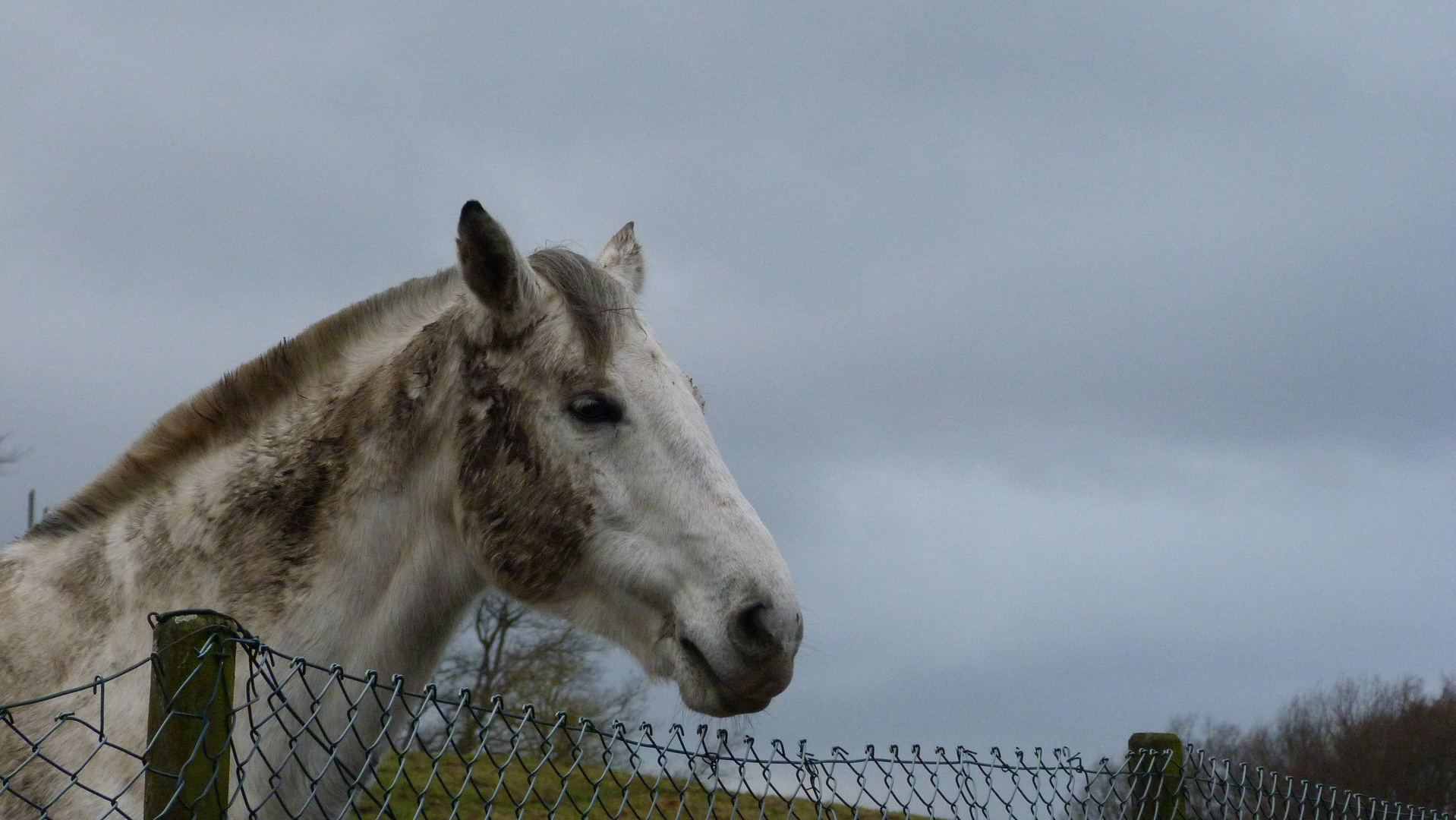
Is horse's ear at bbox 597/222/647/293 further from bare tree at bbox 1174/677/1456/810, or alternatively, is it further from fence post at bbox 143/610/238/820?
bare tree at bbox 1174/677/1456/810

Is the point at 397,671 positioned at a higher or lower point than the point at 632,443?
lower

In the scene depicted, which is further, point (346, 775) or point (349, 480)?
point (349, 480)

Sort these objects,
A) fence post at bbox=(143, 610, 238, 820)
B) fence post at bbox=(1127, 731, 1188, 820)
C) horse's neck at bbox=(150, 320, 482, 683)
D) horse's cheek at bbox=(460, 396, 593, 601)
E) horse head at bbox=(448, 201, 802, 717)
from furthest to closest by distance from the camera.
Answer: fence post at bbox=(1127, 731, 1188, 820), horse's cheek at bbox=(460, 396, 593, 601), horse's neck at bbox=(150, 320, 482, 683), horse head at bbox=(448, 201, 802, 717), fence post at bbox=(143, 610, 238, 820)

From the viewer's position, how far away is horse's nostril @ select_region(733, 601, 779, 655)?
11.3ft

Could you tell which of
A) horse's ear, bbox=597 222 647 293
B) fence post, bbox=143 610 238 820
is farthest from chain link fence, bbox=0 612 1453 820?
horse's ear, bbox=597 222 647 293

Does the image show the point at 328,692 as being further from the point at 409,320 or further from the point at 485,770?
the point at 485,770

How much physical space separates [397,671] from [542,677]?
46.5 feet

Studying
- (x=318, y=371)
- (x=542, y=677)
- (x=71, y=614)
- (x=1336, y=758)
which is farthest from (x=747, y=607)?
(x=1336, y=758)

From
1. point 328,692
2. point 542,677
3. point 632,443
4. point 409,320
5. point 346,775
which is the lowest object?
point 346,775

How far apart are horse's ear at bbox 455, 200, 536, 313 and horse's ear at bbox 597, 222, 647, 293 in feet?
3.13

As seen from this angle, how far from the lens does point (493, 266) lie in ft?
13.4

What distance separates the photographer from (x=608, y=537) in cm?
382

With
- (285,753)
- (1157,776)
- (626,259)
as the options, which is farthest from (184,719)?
(1157,776)

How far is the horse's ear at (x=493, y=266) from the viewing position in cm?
404
